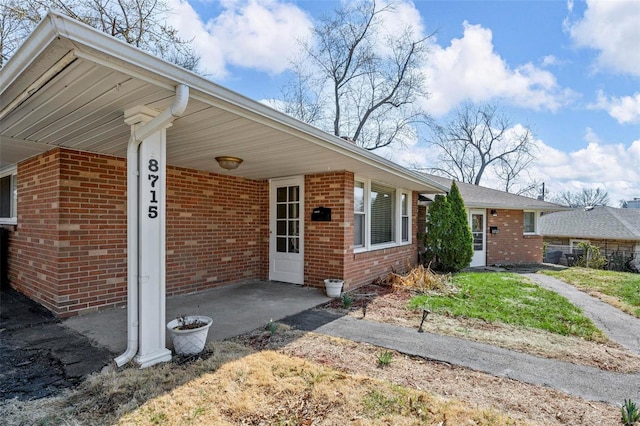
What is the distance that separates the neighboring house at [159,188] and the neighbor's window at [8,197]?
0.20ft

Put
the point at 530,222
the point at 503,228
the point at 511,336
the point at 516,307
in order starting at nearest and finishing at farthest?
1. the point at 511,336
2. the point at 516,307
3. the point at 503,228
4. the point at 530,222

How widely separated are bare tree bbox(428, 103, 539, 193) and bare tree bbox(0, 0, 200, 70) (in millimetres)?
20230

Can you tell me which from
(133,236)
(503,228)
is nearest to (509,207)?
(503,228)

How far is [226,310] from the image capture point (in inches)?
191

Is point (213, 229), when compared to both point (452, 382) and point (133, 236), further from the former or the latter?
point (452, 382)

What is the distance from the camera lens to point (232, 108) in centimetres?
285

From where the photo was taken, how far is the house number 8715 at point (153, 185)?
295cm

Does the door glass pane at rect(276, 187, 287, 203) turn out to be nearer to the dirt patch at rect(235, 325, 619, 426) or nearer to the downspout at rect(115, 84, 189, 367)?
the dirt patch at rect(235, 325, 619, 426)

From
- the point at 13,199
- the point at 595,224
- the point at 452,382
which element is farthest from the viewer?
the point at 595,224

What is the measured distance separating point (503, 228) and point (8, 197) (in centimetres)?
1450

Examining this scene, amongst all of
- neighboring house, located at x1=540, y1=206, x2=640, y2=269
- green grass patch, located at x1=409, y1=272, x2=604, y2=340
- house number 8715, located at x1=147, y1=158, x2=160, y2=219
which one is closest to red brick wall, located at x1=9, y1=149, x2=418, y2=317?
green grass patch, located at x1=409, y1=272, x2=604, y2=340

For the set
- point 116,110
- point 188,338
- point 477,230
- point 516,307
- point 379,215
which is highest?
point 116,110

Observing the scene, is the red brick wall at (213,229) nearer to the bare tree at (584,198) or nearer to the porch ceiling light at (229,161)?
the porch ceiling light at (229,161)

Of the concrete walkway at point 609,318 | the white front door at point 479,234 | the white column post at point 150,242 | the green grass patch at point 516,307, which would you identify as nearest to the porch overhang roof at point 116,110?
the white column post at point 150,242
